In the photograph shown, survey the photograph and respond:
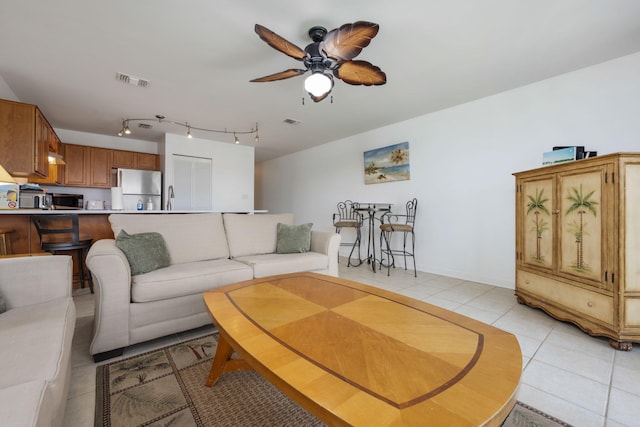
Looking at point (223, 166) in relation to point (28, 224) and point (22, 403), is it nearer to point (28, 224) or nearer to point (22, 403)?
point (28, 224)

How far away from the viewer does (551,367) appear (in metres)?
1.68

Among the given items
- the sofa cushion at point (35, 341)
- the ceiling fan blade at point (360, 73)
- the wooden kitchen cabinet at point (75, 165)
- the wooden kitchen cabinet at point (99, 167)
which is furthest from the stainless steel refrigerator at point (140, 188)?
the ceiling fan blade at point (360, 73)

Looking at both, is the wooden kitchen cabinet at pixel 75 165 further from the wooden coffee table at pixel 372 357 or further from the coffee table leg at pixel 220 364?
the coffee table leg at pixel 220 364

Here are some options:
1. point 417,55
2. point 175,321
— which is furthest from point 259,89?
point 175,321

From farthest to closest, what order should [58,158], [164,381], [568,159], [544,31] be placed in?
1. [58,158]
2. [568,159]
3. [544,31]
4. [164,381]

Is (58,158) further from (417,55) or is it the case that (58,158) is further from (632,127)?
(632,127)

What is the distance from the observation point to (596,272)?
6.70ft

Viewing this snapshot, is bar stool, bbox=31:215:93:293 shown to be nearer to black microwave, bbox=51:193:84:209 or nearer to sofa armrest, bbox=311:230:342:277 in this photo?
black microwave, bbox=51:193:84:209

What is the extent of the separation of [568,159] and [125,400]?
3687 mm

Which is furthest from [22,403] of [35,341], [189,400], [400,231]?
[400,231]

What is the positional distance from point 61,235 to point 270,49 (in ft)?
10.5

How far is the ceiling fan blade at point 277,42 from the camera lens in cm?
178

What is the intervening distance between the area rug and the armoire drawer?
4.09ft

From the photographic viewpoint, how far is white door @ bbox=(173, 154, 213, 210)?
5398mm
